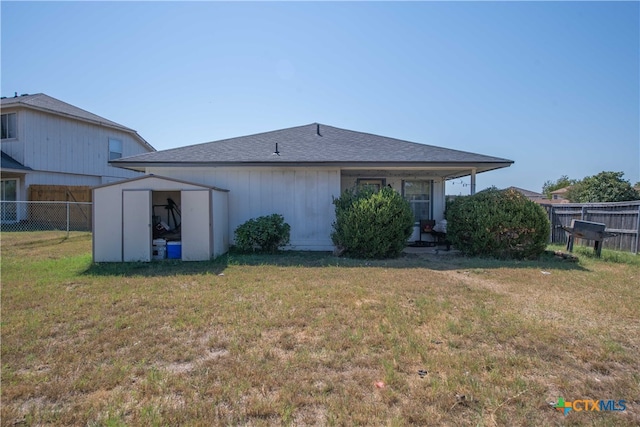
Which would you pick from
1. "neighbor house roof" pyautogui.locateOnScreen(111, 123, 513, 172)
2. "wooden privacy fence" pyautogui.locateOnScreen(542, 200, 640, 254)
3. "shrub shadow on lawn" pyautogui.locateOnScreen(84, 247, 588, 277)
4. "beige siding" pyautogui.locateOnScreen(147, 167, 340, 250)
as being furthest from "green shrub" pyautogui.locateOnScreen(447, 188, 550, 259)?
"beige siding" pyautogui.locateOnScreen(147, 167, 340, 250)

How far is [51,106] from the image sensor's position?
1731 centimetres

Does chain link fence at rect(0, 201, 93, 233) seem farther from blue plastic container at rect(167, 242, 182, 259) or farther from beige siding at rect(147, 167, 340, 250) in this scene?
blue plastic container at rect(167, 242, 182, 259)

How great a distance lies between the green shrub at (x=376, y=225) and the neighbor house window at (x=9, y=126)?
16974mm

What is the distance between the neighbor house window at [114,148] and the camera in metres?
20.1

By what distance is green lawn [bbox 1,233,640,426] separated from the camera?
7.94 ft

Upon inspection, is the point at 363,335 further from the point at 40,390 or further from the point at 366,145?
the point at 366,145

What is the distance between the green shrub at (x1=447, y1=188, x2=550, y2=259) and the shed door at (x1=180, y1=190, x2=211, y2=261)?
20.2 feet

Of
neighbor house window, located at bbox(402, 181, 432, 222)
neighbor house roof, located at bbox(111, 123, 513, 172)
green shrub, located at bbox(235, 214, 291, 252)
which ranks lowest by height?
green shrub, located at bbox(235, 214, 291, 252)

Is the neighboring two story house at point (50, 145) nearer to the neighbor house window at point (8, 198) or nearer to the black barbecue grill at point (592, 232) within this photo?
the neighbor house window at point (8, 198)

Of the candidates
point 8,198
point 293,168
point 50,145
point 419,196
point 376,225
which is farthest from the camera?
point 50,145

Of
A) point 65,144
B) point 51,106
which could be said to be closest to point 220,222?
point 65,144

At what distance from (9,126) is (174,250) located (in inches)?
577

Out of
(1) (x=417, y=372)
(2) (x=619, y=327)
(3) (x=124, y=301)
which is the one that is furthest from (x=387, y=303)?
(3) (x=124, y=301)

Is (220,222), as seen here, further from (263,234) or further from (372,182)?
(372,182)
